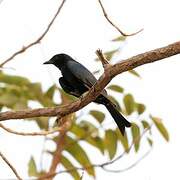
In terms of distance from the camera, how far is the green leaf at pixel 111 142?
6738 millimetres

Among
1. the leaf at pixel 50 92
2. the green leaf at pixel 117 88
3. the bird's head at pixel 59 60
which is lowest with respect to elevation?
the green leaf at pixel 117 88

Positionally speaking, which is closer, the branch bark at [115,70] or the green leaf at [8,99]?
the branch bark at [115,70]

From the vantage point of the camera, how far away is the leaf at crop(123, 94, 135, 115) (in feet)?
21.9

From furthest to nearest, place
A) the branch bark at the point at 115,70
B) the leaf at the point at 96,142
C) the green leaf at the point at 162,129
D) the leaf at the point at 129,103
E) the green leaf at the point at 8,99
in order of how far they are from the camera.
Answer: the green leaf at the point at 162,129
the leaf at the point at 96,142
the leaf at the point at 129,103
the green leaf at the point at 8,99
the branch bark at the point at 115,70

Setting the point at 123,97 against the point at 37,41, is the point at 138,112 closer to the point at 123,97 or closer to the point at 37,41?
the point at 123,97

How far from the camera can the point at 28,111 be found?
4949 millimetres

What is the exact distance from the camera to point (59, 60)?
7.30 meters

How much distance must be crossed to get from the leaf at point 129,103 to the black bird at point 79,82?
0.52m

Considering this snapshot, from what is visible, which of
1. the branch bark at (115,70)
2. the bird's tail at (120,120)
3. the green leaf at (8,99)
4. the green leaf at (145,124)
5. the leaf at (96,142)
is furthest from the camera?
the leaf at (96,142)

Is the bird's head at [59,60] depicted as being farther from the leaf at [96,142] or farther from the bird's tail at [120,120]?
the bird's tail at [120,120]

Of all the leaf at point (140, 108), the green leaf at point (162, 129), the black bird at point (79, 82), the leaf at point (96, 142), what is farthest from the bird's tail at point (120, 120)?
the green leaf at point (162, 129)

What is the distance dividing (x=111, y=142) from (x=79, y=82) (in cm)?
78

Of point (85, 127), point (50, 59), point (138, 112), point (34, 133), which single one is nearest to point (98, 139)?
point (85, 127)

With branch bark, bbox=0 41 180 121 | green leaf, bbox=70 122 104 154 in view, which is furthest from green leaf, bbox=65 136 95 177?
branch bark, bbox=0 41 180 121
